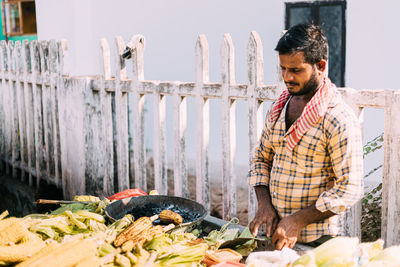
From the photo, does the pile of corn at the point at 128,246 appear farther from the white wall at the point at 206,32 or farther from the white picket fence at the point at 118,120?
the white wall at the point at 206,32

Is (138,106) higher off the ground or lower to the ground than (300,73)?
lower

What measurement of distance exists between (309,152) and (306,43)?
1.81 ft

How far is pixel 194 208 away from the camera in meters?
3.15

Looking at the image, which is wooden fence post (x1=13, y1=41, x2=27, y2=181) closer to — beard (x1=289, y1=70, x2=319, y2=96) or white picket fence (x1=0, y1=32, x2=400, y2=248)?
white picket fence (x1=0, y1=32, x2=400, y2=248)

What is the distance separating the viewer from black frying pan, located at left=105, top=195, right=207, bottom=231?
9.86ft

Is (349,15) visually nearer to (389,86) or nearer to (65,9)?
(389,86)

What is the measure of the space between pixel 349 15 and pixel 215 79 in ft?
6.89

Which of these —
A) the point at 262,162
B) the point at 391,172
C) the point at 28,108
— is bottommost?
the point at 391,172

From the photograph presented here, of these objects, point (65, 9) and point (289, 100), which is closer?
point (289, 100)

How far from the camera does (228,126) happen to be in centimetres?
386

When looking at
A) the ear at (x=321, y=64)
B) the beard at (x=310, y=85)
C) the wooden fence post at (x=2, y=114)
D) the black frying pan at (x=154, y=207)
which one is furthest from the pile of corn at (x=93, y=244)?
the wooden fence post at (x=2, y=114)

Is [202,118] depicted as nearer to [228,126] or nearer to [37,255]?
[228,126]

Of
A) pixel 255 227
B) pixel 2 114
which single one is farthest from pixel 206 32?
pixel 255 227

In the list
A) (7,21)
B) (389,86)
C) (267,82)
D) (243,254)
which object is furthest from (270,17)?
(7,21)
